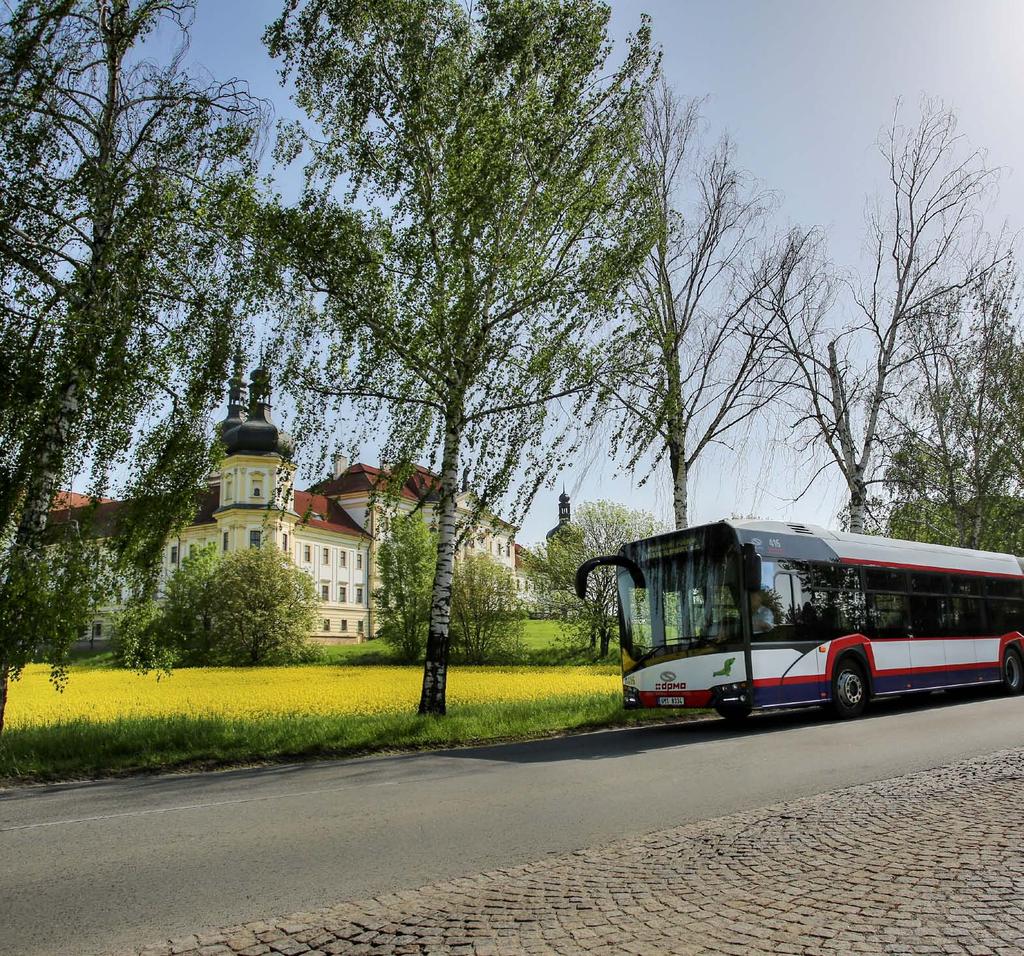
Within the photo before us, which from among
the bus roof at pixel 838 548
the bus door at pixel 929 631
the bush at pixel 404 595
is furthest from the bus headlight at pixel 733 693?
the bush at pixel 404 595

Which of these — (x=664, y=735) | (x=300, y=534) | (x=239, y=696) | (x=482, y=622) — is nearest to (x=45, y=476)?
(x=664, y=735)

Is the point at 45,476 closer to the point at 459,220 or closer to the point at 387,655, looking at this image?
the point at 459,220

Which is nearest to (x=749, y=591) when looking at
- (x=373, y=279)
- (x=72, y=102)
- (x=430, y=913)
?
(x=373, y=279)

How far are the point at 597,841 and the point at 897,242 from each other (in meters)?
22.7

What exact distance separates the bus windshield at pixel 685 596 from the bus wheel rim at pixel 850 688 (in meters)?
3.11

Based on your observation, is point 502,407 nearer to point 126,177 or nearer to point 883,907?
point 126,177

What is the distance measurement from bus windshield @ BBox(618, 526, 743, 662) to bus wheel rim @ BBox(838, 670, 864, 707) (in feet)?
10.2

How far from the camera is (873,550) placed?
16859mm

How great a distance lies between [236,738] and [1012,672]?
58.9ft

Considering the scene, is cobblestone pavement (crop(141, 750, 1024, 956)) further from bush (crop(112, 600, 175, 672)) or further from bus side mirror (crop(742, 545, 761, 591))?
bush (crop(112, 600, 175, 672))

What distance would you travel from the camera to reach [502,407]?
51.1ft

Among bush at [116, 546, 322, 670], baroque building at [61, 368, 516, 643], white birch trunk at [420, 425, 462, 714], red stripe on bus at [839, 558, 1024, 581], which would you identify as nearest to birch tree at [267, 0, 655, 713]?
white birch trunk at [420, 425, 462, 714]

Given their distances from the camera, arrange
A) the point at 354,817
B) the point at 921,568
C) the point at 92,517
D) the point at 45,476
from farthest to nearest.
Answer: the point at 921,568, the point at 92,517, the point at 45,476, the point at 354,817

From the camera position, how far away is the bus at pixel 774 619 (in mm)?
13789
